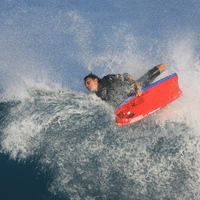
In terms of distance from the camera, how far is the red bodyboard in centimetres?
412

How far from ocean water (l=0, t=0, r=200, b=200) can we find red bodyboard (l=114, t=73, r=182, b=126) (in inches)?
8.1

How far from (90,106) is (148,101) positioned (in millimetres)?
1140

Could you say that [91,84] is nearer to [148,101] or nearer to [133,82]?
[133,82]

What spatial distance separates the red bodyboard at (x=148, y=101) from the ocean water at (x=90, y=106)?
207 mm

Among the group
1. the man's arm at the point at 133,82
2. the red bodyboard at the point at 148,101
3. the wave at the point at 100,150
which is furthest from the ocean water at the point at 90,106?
the man's arm at the point at 133,82

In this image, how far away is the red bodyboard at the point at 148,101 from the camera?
13.5 ft

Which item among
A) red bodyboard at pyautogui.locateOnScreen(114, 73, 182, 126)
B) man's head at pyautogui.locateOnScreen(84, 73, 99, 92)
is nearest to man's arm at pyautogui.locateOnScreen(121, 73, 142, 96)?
red bodyboard at pyautogui.locateOnScreen(114, 73, 182, 126)

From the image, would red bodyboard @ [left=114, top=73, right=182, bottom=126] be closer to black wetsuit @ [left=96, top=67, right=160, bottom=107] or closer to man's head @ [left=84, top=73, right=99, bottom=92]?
black wetsuit @ [left=96, top=67, right=160, bottom=107]

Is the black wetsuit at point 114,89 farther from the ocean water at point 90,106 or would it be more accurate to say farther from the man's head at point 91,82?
the ocean water at point 90,106

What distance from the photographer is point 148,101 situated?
168 inches

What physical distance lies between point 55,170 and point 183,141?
76.7 inches

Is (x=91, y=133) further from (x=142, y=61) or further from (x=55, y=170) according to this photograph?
(x=142, y=61)

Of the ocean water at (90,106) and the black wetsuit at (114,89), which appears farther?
the black wetsuit at (114,89)

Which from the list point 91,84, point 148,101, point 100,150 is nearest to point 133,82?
point 148,101
